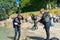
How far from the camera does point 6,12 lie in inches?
1925

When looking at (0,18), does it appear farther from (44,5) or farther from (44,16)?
(44,16)

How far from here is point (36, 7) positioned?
5788 cm

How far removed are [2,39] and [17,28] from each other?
227 centimetres

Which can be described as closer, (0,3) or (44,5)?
(0,3)

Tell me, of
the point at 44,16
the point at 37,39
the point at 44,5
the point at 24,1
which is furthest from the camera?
the point at 24,1

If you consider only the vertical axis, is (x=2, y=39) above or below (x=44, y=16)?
below

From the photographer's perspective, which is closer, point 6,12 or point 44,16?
point 44,16

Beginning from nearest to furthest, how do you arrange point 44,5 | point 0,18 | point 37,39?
point 37,39
point 0,18
point 44,5

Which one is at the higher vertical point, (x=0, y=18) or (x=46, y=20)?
(x=46, y=20)

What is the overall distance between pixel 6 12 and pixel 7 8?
0.91 m

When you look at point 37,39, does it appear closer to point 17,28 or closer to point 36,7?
point 17,28

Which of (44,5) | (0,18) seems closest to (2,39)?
A: (0,18)

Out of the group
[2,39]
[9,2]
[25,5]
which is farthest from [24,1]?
[2,39]

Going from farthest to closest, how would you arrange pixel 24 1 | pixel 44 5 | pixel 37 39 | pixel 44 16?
pixel 24 1
pixel 44 5
pixel 37 39
pixel 44 16
